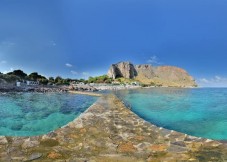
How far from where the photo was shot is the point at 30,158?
6.16 m

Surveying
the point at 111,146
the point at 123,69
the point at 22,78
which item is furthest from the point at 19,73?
the point at 123,69

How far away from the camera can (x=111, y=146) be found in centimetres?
737

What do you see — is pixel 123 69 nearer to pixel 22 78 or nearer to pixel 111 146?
pixel 22 78

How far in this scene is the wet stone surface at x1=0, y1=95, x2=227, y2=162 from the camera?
20.6 ft

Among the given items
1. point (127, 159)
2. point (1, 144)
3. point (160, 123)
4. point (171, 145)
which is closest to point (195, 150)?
point (171, 145)

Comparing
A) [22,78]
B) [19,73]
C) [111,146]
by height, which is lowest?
[111,146]


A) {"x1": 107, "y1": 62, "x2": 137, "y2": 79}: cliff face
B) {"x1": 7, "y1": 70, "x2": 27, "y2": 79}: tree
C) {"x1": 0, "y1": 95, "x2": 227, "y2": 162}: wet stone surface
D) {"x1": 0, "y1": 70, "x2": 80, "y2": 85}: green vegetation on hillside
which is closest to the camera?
{"x1": 0, "y1": 95, "x2": 227, "y2": 162}: wet stone surface

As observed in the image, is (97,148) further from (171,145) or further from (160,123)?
(160,123)

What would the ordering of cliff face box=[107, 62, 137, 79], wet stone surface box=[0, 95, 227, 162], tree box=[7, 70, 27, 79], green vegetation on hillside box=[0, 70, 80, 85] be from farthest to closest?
cliff face box=[107, 62, 137, 79] → tree box=[7, 70, 27, 79] → green vegetation on hillside box=[0, 70, 80, 85] → wet stone surface box=[0, 95, 227, 162]

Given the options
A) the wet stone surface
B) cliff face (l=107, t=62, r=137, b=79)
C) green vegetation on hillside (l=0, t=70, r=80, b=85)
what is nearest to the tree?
green vegetation on hillside (l=0, t=70, r=80, b=85)

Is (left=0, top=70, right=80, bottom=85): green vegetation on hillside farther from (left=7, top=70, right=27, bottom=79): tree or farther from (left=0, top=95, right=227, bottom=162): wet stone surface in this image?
(left=0, top=95, right=227, bottom=162): wet stone surface

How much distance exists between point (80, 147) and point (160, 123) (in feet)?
29.3

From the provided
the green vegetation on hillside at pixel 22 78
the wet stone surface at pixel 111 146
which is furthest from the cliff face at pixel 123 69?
the wet stone surface at pixel 111 146

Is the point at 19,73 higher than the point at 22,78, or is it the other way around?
the point at 19,73
